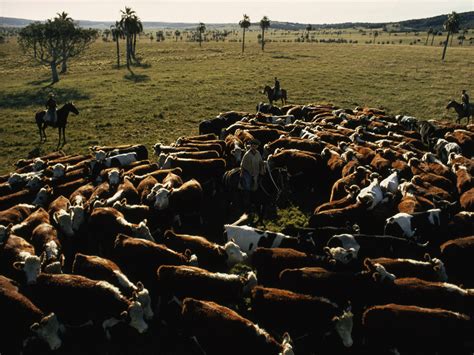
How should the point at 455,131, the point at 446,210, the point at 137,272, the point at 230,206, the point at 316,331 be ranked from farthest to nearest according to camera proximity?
the point at 455,131, the point at 230,206, the point at 446,210, the point at 137,272, the point at 316,331

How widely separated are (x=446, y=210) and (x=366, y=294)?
3.89 meters

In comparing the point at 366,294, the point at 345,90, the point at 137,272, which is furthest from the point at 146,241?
the point at 345,90

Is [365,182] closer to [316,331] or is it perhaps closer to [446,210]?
[446,210]

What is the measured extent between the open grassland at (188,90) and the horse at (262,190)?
25.1 feet

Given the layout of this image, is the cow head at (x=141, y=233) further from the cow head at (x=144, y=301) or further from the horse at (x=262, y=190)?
the horse at (x=262, y=190)

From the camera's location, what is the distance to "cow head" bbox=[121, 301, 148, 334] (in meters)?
6.47

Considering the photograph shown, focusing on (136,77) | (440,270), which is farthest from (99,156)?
(136,77)

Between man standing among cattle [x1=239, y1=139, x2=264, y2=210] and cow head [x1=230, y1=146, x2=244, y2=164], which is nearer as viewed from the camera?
man standing among cattle [x1=239, y1=139, x2=264, y2=210]

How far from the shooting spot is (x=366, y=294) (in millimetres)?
6914

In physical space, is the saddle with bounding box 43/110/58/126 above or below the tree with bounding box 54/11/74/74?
below

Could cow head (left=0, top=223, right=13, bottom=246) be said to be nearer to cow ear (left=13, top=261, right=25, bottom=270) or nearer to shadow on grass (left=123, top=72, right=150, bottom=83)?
cow ear (left=13, top=261, right=25, bottom=270)

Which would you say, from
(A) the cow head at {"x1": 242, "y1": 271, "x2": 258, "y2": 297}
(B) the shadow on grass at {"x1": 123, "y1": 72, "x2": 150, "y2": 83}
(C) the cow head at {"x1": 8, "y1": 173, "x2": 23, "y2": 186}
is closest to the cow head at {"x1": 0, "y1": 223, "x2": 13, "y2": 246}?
(C) the cow head at {"x1": 8, "y1": 173, "x2": 23, "y2": 186}

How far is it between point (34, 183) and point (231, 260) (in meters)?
7.03

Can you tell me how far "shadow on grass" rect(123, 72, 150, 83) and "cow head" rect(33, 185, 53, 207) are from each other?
2693 centimetres
